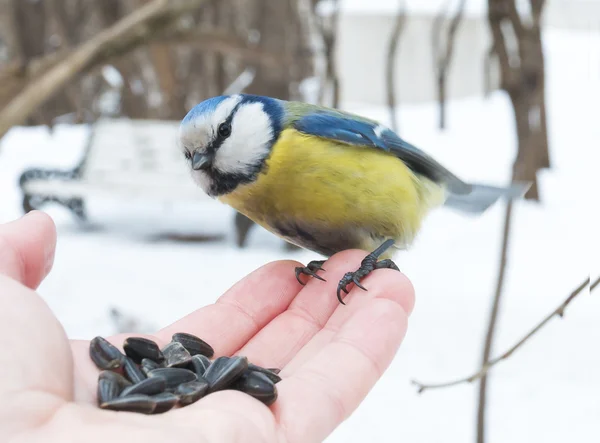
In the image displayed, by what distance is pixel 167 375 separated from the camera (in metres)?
0.71

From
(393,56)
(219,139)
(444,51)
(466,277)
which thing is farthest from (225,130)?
(444,51)

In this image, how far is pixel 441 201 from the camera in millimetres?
1116

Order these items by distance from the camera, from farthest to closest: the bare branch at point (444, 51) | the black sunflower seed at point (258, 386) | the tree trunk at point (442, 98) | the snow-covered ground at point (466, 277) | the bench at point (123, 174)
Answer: the bare branch at point (444, 51)
the tree trunk at point (442, 98)
the bench at point (123, 174)
the snow-covered ground at point (466, 277)
the black sunflower seed at point (258, 386)

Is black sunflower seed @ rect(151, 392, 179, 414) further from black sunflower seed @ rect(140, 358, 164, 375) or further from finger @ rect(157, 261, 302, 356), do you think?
finger @ rect(157, 261, 302, 356)

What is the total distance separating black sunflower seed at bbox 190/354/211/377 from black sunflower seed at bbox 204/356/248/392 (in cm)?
1

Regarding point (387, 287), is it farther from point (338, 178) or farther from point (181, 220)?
point (181, 220)

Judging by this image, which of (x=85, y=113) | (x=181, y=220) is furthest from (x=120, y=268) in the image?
(x=85, y=113)

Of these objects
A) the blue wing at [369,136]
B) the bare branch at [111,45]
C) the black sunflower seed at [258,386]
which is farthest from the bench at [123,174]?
the black sunflower seed at [258,386]

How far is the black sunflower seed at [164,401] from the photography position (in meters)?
0.65

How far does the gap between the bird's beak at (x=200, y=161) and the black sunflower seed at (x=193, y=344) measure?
0.21 meters

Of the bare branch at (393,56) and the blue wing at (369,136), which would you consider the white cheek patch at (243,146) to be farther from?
the bare branch at (393,56)

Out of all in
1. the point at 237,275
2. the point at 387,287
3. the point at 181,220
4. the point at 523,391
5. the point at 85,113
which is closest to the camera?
the point at 387,287

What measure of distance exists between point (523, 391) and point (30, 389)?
3.74ft

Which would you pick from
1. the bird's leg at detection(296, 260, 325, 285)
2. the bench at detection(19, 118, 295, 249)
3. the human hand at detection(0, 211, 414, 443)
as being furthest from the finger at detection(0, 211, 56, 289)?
the bench at detection(19, 118, 295, 249)
